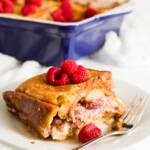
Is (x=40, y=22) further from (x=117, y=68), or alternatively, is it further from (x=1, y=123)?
(x=1, y=123)

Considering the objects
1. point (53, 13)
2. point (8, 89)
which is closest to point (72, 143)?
point (8, 89)

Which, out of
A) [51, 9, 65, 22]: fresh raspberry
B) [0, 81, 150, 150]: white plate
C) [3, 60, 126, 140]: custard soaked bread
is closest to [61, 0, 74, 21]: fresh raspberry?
[51, 9, 65, 22]: fresh raspberry

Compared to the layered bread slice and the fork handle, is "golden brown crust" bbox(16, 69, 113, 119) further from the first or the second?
the fork handle

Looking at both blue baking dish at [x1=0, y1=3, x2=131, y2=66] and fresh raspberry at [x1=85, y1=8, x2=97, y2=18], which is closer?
blue baking dish at [x1=0, y1=3, x2=131, y2=66]

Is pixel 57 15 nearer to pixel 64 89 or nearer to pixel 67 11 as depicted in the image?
pixel 67 11

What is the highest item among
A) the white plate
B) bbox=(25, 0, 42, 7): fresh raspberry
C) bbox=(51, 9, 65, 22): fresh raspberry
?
bbox=(25, 0, 42, 7): fresh raspberry

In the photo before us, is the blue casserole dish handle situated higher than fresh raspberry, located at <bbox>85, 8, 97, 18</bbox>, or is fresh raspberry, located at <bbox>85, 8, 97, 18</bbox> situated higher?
fresh raspberry, located at <bbox>85, 8, 97, 18</bbox>

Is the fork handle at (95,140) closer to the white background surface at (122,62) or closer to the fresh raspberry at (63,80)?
the fresh raspberry at (63,80)

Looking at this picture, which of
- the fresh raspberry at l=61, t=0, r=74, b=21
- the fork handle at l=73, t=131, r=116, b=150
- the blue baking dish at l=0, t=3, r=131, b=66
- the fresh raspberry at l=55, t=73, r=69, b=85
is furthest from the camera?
the fresh raspberry at l=61, t=0, r=74, b=21
